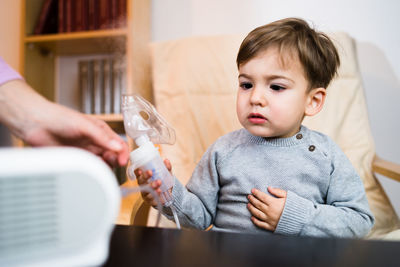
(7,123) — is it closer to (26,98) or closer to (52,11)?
(26,98)

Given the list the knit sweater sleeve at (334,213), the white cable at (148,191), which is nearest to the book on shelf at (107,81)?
the white cable at (148,191)

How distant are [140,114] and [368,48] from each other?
1.03 meters

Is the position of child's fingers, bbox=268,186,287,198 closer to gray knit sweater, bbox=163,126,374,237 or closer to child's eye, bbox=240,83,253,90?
gray knit sweater, bbox=163,126,374,237

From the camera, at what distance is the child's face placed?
64cm

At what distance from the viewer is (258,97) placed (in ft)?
2.09

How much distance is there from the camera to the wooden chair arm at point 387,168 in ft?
2.87

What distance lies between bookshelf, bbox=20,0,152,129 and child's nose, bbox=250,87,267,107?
0.65m

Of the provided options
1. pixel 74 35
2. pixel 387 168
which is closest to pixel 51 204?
pixel 387 168

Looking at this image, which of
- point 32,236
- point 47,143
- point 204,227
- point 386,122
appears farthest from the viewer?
point 386,122

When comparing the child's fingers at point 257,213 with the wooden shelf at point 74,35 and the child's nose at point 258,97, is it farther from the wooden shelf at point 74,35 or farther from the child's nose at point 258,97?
the wooden shelf at point 74,35

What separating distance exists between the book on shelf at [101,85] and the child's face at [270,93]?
864 mm

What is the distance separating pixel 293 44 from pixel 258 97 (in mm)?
131

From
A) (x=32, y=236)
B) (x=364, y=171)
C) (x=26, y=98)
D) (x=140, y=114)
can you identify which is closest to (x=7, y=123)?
(x=26, y=98)

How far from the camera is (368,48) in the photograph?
1.23m
